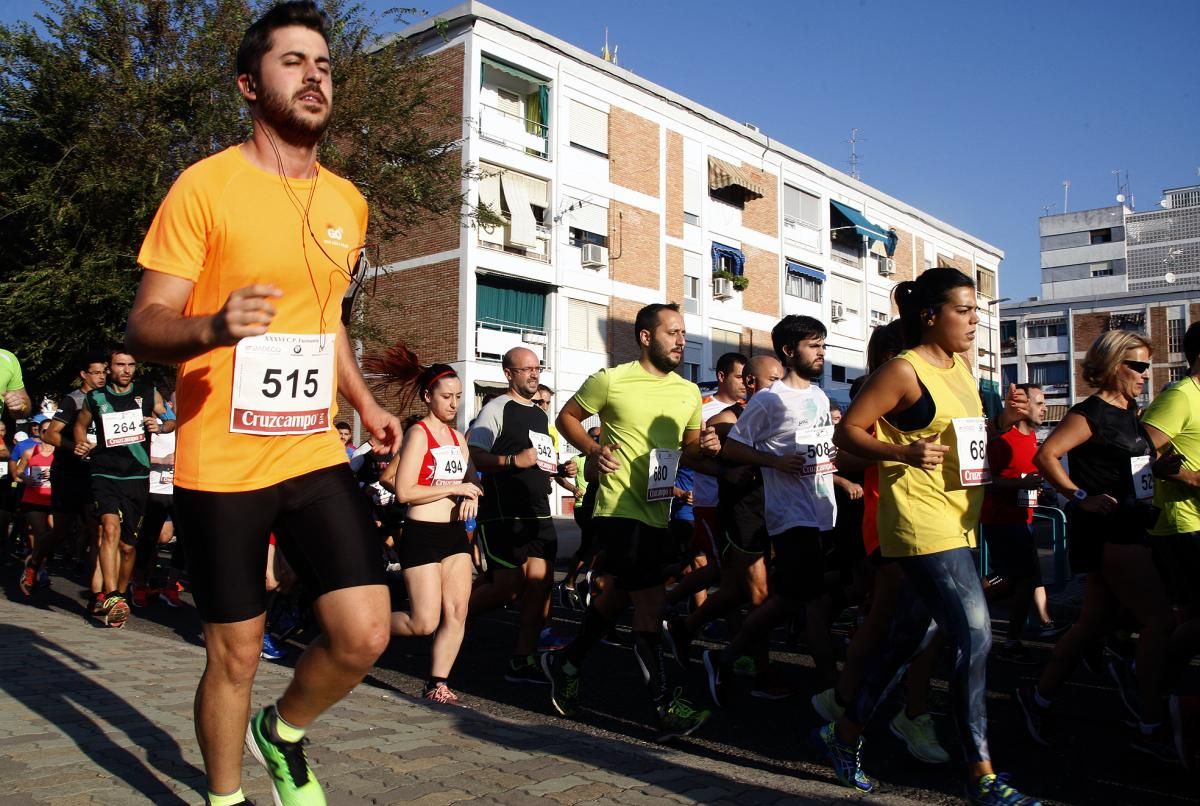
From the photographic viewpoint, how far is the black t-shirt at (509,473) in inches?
289

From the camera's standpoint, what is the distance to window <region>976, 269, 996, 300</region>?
60.7 meters

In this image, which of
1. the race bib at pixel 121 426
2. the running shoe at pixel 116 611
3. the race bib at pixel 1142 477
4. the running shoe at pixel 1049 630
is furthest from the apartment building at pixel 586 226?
the race bib at pixel 1142 477

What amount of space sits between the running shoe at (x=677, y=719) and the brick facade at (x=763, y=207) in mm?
36747

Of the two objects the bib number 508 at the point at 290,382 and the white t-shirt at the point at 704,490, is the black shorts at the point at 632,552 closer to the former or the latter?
the bib number 508 at the point at 290,382

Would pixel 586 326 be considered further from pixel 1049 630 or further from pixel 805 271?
pixel 1049 630

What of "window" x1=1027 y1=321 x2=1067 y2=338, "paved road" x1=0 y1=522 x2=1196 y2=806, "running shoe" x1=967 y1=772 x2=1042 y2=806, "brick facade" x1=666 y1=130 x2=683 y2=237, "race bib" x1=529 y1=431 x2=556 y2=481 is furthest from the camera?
"window" x1=1027 y1=321 x2=1067 y2=338

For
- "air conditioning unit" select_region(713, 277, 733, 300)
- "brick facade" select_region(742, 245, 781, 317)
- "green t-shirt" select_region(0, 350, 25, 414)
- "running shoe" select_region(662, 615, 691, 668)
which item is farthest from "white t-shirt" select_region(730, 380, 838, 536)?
"brick facade" select_region(742, 245, 781, 317)

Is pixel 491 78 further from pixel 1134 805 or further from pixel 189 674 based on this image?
pixel 1134 805

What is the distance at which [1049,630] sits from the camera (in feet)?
29.6

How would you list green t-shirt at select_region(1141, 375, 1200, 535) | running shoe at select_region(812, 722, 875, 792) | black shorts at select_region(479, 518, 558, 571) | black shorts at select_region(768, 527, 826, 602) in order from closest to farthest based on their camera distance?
running shoe at select_region(812, 722, 875, 792) → green t-shirt at select_region(1141, 375, 1200, 535) → black shorts at select_region(768, 527, 826, 602) → black shorts at select_region(479, 518, 558, 571)

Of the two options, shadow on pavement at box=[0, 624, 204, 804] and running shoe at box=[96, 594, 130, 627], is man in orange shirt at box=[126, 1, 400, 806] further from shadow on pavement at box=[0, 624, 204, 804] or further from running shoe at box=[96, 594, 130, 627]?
running shoe at box=[96, 594, 130, 627]

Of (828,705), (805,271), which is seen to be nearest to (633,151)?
(805,271)

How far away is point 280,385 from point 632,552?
284 centimetres

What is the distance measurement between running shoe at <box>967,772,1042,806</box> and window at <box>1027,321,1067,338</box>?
88.5 metres
